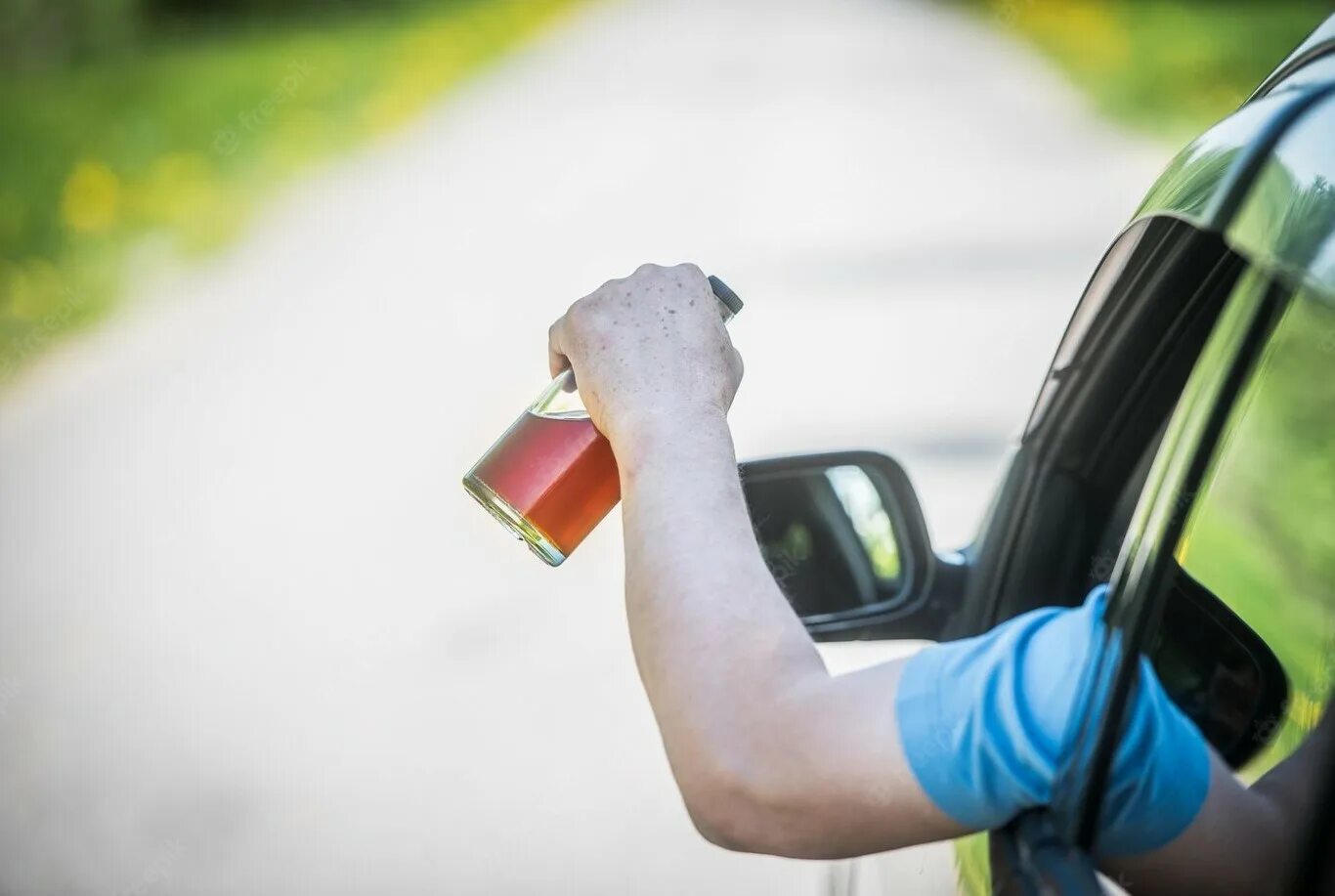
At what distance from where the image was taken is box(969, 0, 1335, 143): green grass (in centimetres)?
1476

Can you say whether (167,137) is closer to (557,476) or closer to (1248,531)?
(557,476)

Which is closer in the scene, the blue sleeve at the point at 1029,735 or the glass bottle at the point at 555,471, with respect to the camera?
the blue sleeve at the point at 1029,735

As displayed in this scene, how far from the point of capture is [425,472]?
677 cm

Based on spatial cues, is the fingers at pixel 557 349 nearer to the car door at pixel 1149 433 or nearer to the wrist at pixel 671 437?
the wrist at pixel 671 437

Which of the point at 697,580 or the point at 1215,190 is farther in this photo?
the point at 1215,190

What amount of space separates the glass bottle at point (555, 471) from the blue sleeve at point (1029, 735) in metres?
0.50

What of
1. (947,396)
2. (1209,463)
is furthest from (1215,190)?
(947,396)

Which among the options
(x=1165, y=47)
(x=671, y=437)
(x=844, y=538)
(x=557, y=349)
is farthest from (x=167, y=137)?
(x=671, y=437)

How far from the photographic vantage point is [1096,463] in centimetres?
Answer: 195

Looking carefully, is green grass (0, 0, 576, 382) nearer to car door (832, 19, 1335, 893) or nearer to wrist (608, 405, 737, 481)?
car door (832, 19, 1335, 893)

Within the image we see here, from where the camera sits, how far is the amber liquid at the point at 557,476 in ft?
5.41

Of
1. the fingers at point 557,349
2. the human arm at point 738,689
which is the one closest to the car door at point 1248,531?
the human arm at point 738,689

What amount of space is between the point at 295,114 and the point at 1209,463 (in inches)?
644

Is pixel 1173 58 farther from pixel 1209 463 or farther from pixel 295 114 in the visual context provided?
pixel 1209 463
